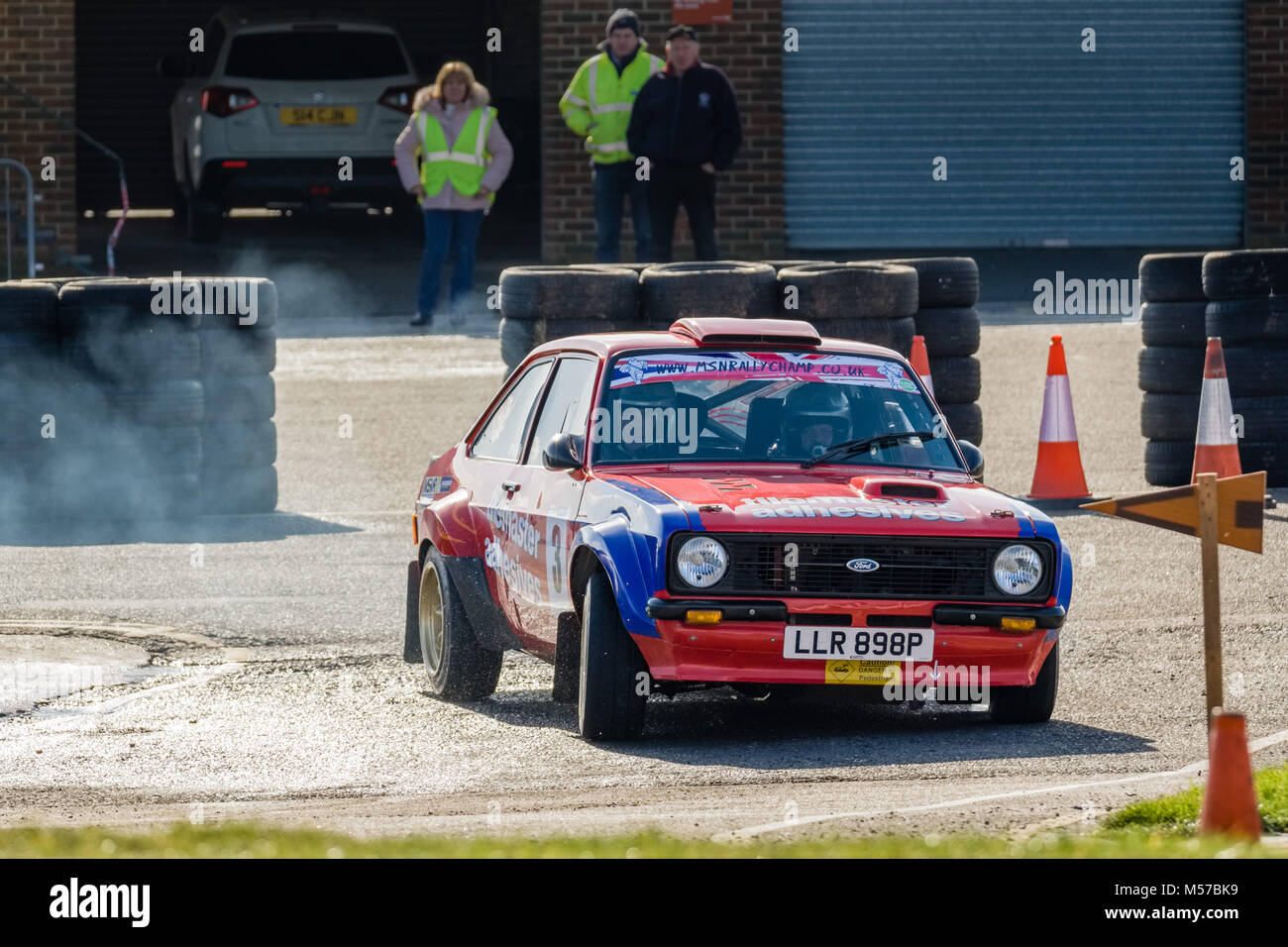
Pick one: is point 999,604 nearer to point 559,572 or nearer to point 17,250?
point 559,572

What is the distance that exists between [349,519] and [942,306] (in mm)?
3632

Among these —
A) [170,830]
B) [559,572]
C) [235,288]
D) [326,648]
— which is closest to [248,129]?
[235,288]

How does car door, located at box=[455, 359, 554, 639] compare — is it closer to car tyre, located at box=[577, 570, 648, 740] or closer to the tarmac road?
the tarmac road

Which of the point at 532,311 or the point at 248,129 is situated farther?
the point at 248,129

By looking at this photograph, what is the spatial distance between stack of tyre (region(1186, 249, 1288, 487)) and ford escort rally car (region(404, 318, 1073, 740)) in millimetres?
5134

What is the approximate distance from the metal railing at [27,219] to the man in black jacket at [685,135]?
598cm

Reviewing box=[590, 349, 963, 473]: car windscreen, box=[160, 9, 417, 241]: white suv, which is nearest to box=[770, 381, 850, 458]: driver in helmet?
box=[590, 349, 963, 473]: car windscreen

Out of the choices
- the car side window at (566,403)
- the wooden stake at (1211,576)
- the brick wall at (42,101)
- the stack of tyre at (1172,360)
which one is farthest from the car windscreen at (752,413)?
the brick wall at (42,101)

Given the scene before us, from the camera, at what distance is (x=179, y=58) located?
2575cm

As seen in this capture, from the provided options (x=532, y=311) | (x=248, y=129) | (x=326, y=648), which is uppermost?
(x=248, y=129)

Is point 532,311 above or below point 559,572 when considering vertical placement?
above

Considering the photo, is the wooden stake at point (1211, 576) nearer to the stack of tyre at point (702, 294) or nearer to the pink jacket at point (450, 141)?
the stack of tyre at point (702, 294)

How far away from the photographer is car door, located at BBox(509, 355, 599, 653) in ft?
26.8

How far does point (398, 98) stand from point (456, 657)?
611 inches
